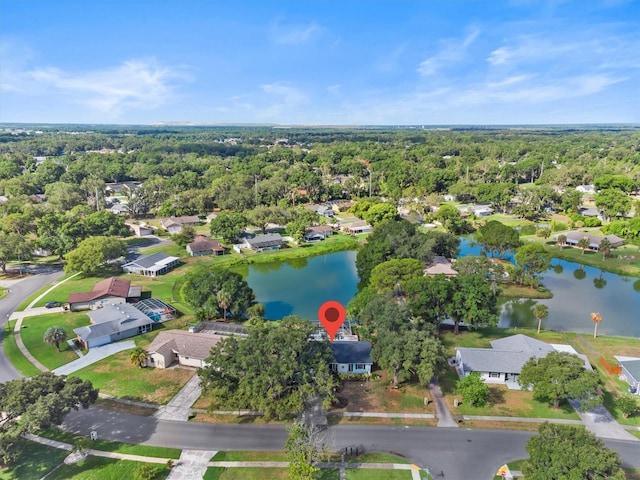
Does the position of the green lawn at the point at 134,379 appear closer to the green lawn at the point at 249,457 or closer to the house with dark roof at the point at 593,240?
the green lawn at the point at 249,457

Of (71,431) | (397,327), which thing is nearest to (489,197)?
(397,327)

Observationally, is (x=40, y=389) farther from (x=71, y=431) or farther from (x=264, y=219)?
(x=264, y=219)

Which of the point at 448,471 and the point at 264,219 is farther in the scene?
the point at 264,219

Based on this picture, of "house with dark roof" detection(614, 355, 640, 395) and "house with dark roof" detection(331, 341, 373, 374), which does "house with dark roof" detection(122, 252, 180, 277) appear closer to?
"house with dark roof" detection(331, 341, 373, 374)

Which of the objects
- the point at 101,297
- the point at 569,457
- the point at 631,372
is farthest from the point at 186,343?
the point at 631,372

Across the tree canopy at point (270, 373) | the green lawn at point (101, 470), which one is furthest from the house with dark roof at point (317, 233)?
the green lawn at point (101, 470)
